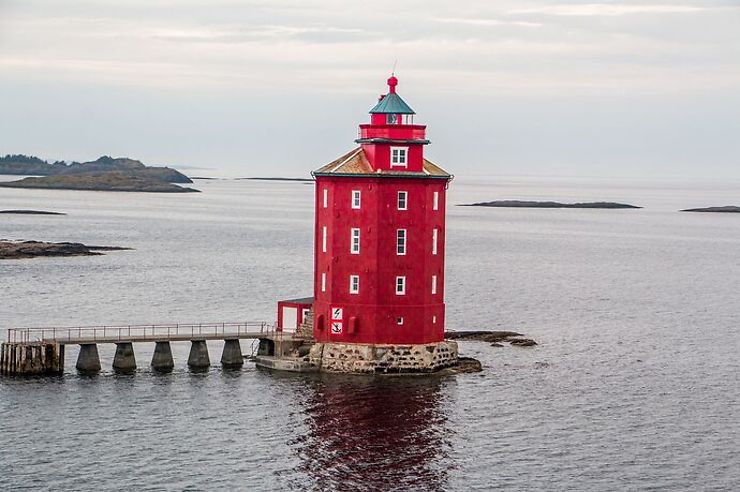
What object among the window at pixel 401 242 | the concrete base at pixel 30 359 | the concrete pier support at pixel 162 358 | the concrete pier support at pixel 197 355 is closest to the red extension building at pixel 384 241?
the window at pixel 401 242

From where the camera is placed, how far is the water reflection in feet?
130

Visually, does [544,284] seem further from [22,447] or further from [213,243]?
[22,447]

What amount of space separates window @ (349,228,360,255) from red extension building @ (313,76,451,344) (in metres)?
0.04

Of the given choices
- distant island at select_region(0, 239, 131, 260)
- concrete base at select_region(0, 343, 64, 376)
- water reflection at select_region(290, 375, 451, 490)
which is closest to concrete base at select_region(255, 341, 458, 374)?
water reflection at select_region(290, 375, 451, 490)

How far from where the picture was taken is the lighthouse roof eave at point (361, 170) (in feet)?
175

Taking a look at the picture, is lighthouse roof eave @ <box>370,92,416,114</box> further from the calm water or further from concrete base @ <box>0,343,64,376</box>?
concrete base @ <box>0,343,64,376</box>

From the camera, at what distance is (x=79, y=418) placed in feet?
149

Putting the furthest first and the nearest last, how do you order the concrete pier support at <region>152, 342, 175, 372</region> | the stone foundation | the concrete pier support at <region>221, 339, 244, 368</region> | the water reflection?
the concrete pier support at <region>221, 339, 244, 368</region> → the concrete pier support at <region>152, 342, 175, 372</region> → the stone foundation → the water reflection

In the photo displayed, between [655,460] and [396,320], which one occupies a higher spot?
[396,320]

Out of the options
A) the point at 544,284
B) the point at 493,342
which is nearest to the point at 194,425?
the point at 493,342

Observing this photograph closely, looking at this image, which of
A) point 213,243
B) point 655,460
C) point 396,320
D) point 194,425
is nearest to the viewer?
point 655,460

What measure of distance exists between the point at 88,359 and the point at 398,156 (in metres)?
14.2

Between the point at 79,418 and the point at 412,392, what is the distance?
1213 cm

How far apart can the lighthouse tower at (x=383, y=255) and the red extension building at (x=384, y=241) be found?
0.04 metres
